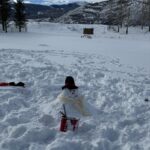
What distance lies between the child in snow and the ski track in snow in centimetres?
26

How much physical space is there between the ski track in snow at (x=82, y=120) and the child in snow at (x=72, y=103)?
26 centimetres

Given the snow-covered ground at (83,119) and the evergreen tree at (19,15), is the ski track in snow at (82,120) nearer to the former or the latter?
the snow-covered ground at (83,119)

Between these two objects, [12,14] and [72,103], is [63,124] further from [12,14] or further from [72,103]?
[12,14]

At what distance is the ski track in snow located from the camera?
6445 millimetres

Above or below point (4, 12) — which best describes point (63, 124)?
below

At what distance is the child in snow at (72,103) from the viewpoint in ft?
23.5

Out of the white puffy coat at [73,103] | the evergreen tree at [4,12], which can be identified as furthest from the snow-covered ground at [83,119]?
the evergreen tree at [4,12]

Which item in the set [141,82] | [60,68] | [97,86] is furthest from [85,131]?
[60,68]

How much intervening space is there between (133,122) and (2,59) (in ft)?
29.4

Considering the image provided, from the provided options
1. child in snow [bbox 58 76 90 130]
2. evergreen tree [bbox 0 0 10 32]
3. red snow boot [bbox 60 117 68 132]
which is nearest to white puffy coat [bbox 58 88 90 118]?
child in snow [bbox 58 76 90 130]

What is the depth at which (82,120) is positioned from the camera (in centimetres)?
751

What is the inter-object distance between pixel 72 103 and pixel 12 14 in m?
49.2

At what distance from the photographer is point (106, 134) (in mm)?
6926

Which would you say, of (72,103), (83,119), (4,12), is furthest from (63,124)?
(4,12)
